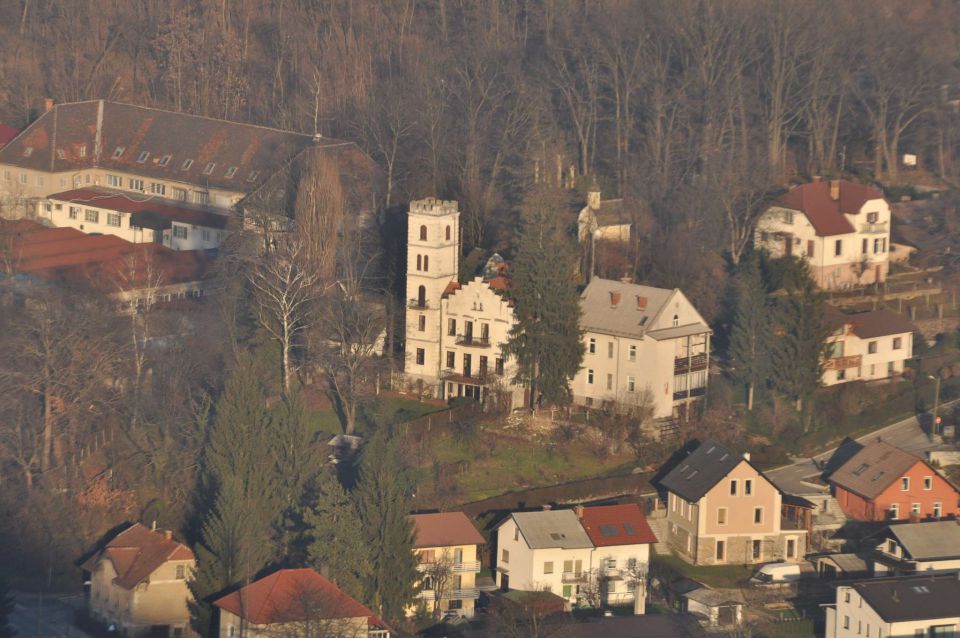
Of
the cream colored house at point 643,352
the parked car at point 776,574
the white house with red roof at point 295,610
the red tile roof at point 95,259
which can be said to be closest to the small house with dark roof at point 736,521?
the parked car at point 776,574

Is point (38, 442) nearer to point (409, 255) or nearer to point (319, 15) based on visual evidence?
point (409, 255)

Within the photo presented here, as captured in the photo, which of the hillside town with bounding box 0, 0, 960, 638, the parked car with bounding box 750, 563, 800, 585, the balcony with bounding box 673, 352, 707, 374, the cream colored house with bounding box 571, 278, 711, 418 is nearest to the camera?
the hillside town with bounding box 0, 0, 960, 638

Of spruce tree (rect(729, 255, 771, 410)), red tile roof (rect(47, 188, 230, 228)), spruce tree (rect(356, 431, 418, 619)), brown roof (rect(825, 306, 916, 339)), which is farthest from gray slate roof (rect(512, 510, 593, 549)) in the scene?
red tile roof (rect(47, 188, 230, 228))

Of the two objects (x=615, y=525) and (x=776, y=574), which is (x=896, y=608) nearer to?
(x=776, y=574)

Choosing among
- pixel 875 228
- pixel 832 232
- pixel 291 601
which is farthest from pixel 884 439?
pixel 291 601

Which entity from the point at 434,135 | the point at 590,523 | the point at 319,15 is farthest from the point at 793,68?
the point at 590,523

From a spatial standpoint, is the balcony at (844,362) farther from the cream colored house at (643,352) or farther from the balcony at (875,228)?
the balcony at (875,228)

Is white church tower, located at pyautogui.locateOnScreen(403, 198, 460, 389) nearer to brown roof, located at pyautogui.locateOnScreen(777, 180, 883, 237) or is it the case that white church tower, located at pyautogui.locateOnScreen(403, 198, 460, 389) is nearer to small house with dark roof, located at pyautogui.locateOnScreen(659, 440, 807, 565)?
small house with dark roof, located at pyautogui.locateOnScreen(659, 440, 807, 565)
